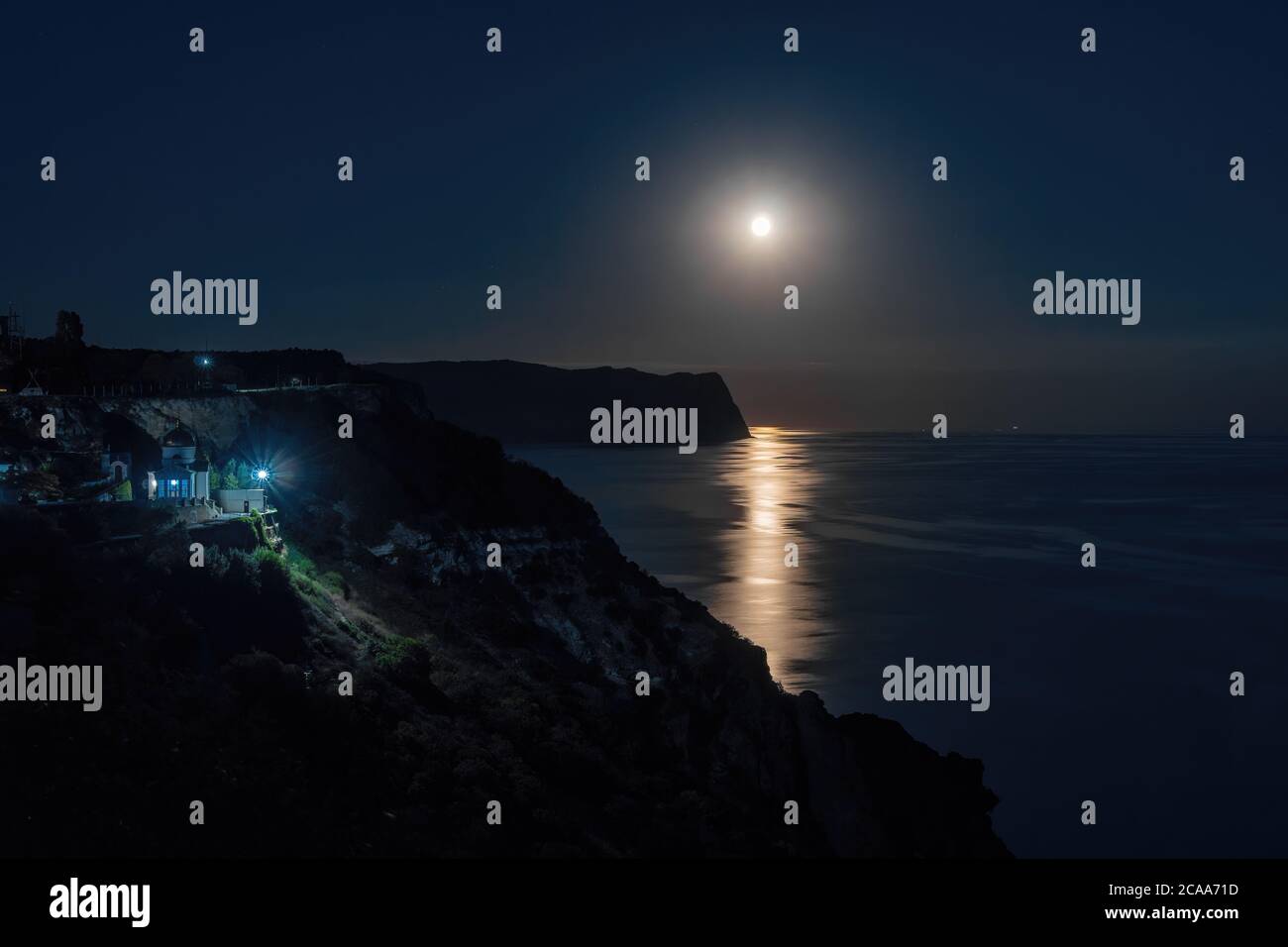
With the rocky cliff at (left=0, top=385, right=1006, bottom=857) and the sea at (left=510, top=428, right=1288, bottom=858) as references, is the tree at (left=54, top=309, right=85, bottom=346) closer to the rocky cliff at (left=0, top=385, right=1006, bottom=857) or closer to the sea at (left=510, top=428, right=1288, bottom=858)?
the rocky cliff at (left=0, top=385, right=1006, bottom=857)

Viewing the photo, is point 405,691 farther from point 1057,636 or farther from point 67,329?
point 1057,636

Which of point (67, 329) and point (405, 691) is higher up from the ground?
point (67, 329)

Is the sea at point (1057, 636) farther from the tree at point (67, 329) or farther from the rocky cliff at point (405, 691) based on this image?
the tree at point (67, 329)

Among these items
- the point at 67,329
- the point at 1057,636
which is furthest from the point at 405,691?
the point at 1057,636
